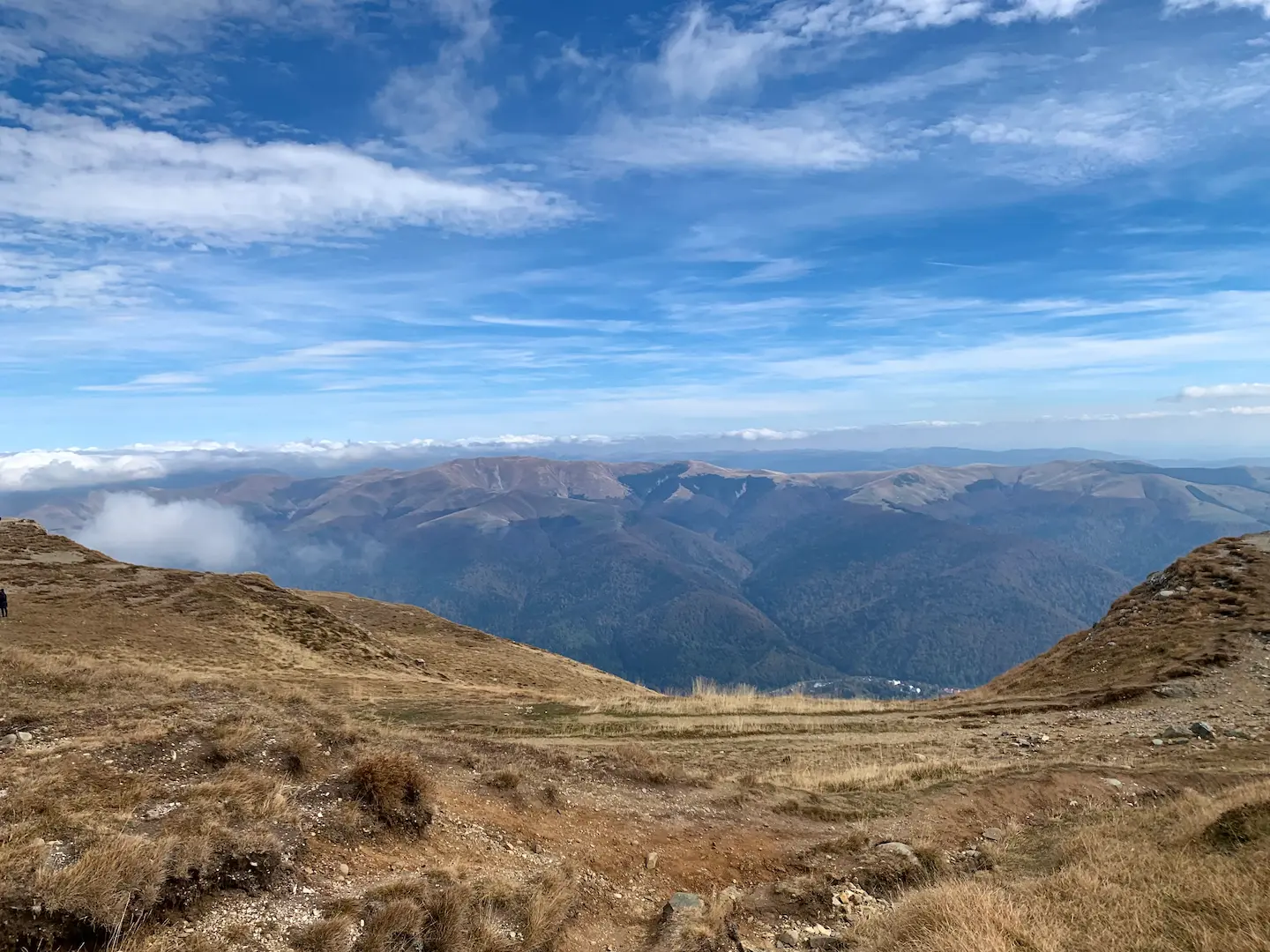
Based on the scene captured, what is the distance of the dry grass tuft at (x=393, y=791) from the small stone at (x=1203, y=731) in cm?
2095

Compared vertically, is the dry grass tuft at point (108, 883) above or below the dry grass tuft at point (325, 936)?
above

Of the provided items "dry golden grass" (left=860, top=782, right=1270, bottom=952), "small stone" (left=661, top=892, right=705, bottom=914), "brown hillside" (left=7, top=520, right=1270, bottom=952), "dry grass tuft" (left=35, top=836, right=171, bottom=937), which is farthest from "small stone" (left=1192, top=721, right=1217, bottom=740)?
"dry grass tuft" (left=35, top=836, right=171, bottom=937)

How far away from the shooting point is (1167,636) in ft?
91.5

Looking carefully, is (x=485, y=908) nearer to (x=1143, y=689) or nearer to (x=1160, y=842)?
(x=1160, y=842)

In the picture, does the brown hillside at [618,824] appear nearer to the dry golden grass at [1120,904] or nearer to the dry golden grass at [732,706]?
the dry golden grass at [1120,904]

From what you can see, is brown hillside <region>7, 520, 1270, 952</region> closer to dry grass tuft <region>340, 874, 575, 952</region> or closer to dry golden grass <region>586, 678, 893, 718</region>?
dry grass tuft <region>340, 874, 575, 952</region>

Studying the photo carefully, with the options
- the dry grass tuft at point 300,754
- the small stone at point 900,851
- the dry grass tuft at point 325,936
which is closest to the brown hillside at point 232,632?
the dry grass tuft at point 300,754

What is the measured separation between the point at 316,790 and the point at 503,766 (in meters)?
4.95

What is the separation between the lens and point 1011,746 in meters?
19.2

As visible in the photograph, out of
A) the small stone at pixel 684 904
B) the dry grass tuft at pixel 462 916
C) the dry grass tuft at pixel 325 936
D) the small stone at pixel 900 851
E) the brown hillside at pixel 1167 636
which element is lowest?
the brown hillside at pixel 1167 636

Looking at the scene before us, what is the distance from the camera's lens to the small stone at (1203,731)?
18.3m

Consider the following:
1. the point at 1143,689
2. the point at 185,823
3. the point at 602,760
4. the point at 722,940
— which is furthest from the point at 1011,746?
the point at 185,823

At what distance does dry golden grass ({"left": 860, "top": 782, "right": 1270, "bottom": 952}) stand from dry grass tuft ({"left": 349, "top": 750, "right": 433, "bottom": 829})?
702 centimetres

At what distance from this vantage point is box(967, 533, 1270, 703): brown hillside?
24812mm
